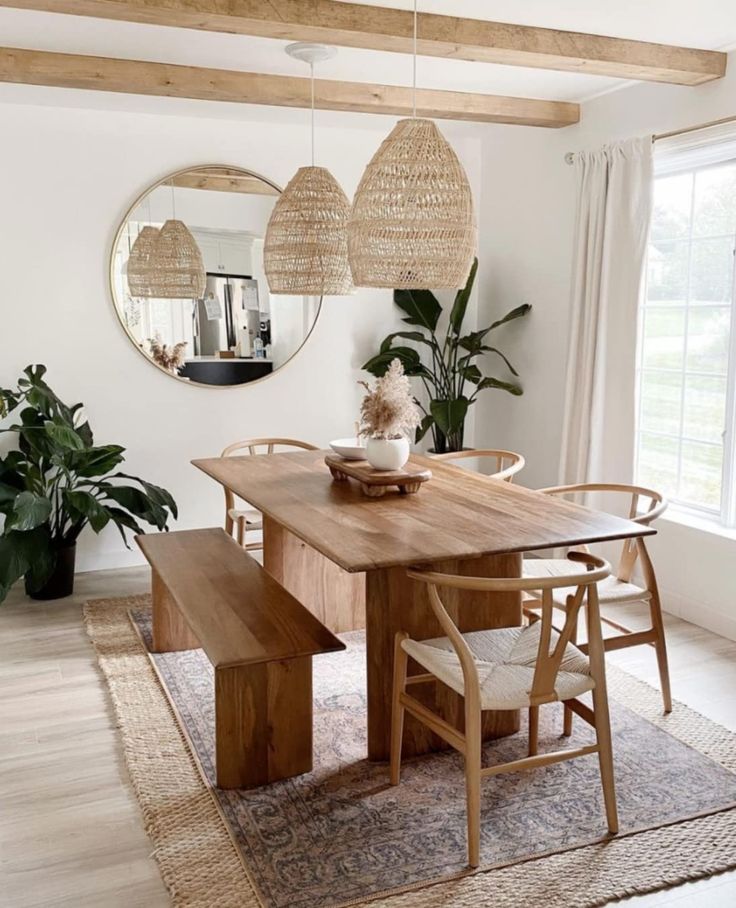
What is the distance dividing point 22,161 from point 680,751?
4044mm

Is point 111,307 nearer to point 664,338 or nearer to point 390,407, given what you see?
point 390,407

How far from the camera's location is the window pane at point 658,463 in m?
4.45

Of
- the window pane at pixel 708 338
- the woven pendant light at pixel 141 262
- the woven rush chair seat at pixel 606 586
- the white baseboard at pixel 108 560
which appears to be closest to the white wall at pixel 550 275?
the window pane at pixel 708 338

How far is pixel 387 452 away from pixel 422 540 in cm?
78

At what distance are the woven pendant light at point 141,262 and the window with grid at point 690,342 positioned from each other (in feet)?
8.41

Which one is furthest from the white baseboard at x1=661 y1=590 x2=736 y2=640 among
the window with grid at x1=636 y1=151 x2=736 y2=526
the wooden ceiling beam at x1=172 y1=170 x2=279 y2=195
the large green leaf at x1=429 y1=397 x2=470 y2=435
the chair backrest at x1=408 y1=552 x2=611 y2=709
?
the wooden ceiling beam at x1=172 y1=170 x2=279 y2=195

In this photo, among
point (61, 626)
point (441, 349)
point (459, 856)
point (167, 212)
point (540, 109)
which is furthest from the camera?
point (441, 349)

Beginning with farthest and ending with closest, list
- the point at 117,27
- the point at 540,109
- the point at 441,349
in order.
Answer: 1. the point at 441,349
2. the point at 540,109
3. the point at 117,27

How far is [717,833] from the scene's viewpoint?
8.28 ft

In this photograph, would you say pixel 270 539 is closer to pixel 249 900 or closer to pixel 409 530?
pixel 409 530

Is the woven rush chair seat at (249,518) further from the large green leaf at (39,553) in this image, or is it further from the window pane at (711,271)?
the window pane at (711,271)

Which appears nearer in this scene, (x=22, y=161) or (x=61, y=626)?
(x=61, y=626)

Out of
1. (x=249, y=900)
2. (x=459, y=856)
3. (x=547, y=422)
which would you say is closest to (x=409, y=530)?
(x=459, y=856)

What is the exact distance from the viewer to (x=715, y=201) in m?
4.12
